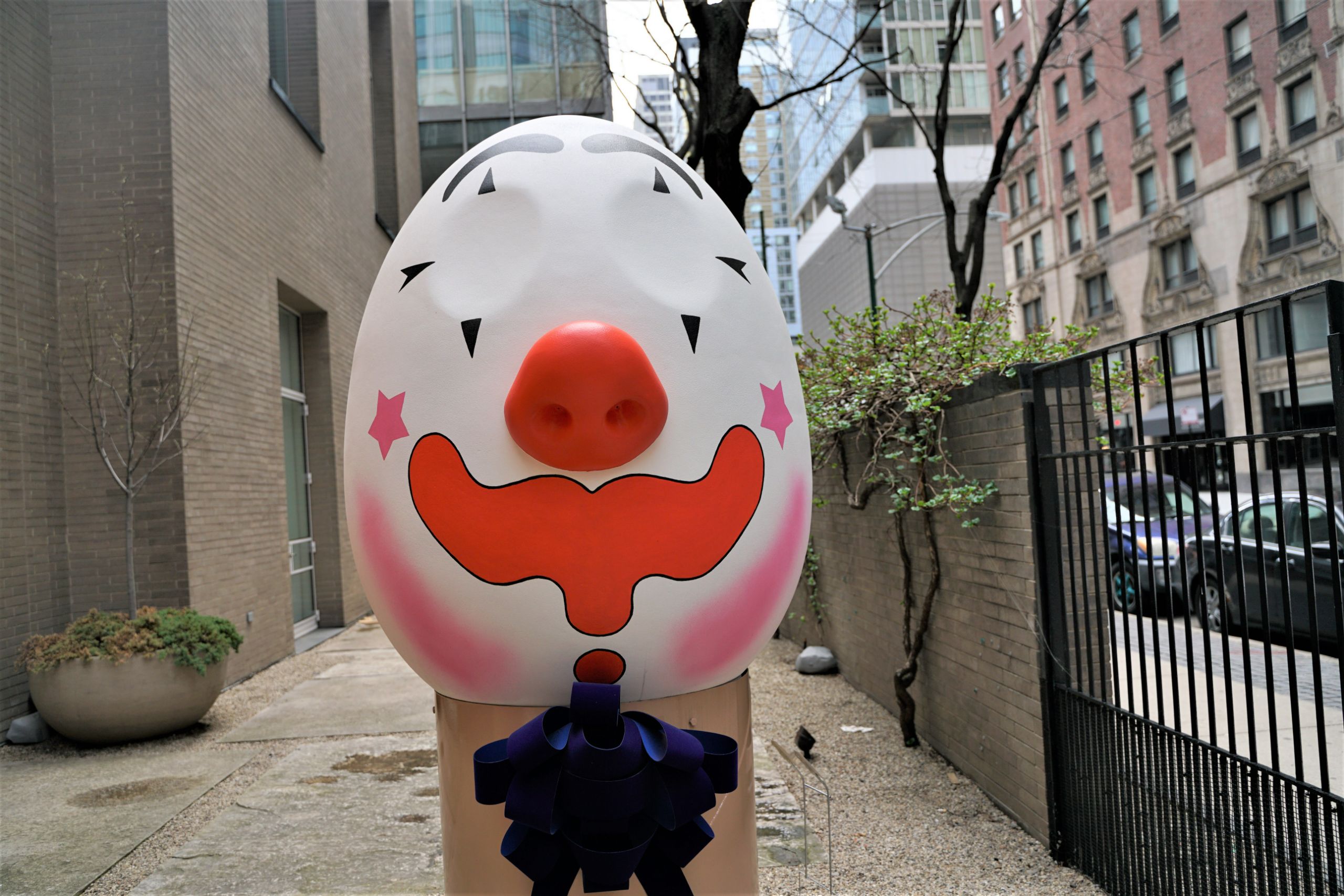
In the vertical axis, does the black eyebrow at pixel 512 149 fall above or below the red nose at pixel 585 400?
above

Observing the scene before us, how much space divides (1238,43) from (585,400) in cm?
2811

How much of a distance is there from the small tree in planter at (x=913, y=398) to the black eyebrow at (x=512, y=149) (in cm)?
299

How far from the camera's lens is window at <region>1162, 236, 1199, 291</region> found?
92.1 feet

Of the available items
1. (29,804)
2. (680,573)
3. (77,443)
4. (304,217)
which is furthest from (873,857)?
(304,217)

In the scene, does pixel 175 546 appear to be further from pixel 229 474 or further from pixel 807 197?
pixel 807 197

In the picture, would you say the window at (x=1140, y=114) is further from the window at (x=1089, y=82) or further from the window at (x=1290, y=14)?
the window at (x=1290, y=14)

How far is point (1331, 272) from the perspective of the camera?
71.7ft

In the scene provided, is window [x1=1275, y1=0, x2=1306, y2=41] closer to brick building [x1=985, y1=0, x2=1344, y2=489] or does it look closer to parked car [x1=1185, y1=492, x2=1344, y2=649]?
brick building [x1=985, y1=0, x2=1344, y2=489]

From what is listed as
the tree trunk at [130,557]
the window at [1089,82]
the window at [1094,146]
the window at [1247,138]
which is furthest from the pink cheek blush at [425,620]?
A: the window at [1094,146]

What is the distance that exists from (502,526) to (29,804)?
5053mm

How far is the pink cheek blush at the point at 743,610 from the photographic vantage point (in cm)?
232

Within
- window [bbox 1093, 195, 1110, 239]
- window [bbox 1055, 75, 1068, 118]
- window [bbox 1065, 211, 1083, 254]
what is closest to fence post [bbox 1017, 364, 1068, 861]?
window [bbox 1093, 195, 1110, 239]

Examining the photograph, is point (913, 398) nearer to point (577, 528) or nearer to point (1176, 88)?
point (577, 528)

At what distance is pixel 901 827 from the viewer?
15.5 ft
